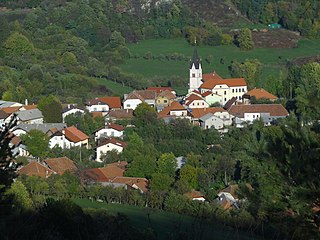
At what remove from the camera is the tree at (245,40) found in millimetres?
35812

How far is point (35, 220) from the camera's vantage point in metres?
6.52

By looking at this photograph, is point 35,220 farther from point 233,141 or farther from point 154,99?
point 154,99

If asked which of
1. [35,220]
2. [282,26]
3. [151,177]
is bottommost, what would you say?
[282,26]

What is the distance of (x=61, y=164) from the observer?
1873 cm

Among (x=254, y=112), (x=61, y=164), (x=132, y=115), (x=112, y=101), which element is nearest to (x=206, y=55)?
(x=112, y=101)

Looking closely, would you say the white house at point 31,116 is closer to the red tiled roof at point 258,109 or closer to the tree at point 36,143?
the tree at point 36,143

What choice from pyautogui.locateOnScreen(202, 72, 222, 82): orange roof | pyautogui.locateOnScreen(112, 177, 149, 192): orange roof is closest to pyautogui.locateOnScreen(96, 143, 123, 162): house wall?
pyautogui.locateOnScreen(112, 177, 149, 192): orange roof

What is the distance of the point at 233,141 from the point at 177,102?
20.1ft

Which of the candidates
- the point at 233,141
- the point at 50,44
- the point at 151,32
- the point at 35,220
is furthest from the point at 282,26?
the point at 35,220

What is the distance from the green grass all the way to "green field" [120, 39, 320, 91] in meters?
1.60

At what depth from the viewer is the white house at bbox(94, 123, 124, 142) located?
75.9 feet

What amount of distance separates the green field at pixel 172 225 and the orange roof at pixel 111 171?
288 centimetres

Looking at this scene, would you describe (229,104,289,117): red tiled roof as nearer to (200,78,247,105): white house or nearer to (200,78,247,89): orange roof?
(200,78,247,105): white house

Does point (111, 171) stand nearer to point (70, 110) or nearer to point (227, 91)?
point (70, 110)
